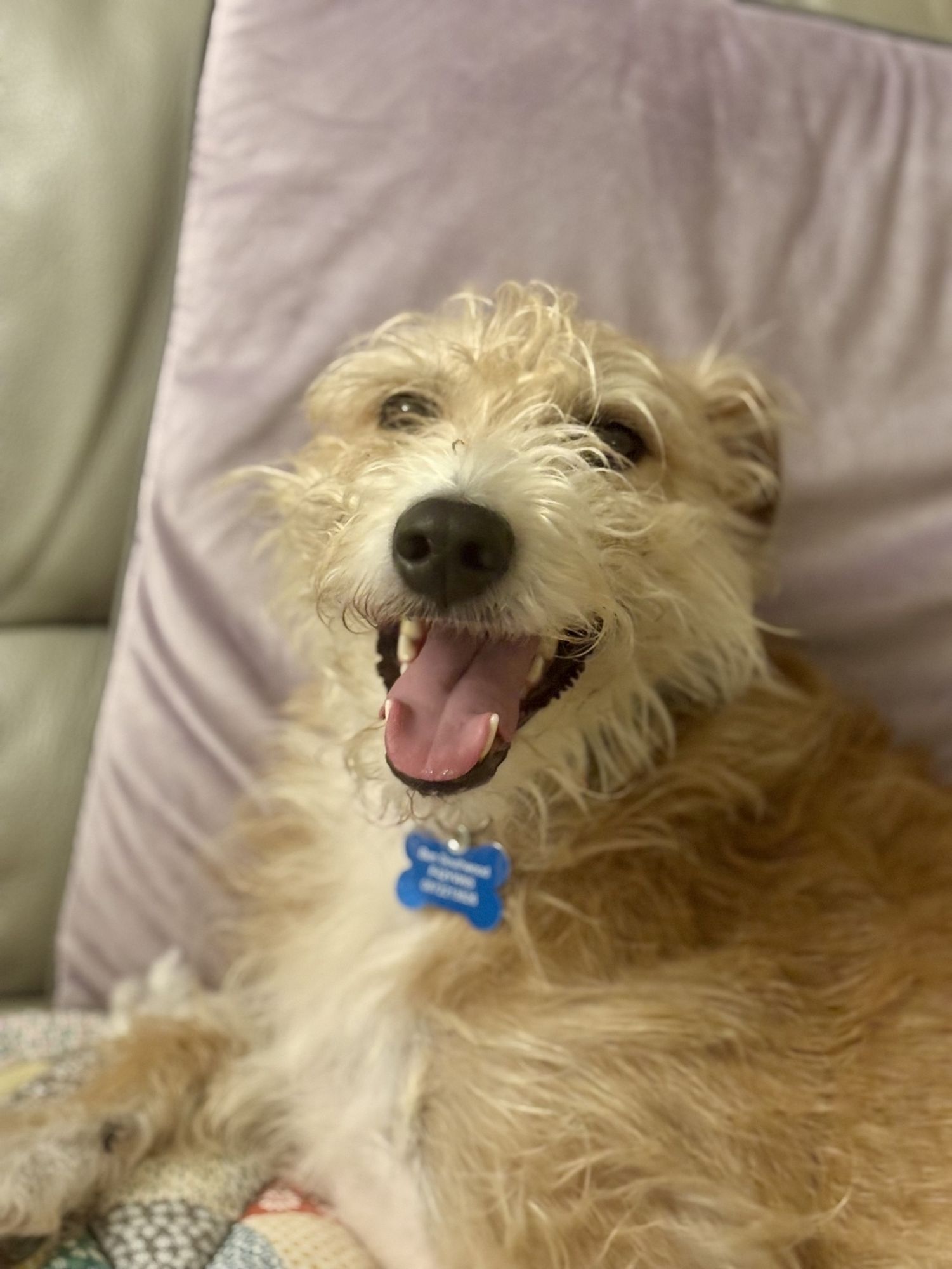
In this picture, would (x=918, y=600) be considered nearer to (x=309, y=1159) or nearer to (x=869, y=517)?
(x=869, y=517)

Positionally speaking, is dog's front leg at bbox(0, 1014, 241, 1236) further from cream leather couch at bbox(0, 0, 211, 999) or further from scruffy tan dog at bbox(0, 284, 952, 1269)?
cream leather couch at bbox(0, 0, 211, 999)

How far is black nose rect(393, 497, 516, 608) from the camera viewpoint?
1.27m

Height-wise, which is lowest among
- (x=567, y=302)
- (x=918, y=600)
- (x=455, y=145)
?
(x=918, y=600)

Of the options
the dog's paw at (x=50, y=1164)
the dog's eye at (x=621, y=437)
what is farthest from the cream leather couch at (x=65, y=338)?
the dog's eye at (x=621, y=437)

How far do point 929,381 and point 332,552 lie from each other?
1145 mm

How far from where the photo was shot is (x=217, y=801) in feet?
6.65

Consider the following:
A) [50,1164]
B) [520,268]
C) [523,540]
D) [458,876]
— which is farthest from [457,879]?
[520,268]

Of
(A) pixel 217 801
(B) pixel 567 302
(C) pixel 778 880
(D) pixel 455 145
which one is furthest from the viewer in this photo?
(A) pixel 217 801

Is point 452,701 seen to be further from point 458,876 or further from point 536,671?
point 458,876

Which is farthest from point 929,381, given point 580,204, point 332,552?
point 332,552

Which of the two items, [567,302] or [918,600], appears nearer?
[567,302]

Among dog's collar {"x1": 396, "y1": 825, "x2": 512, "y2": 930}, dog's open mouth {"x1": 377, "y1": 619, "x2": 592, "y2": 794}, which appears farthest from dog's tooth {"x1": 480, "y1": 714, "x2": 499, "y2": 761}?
dog's collar {"x1": 396, "y1": 825, "x2": 512, "y2": 930}

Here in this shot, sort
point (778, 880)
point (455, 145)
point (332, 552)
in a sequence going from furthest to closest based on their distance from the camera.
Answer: point (455, 145), point (778, 880), point (332, 552)

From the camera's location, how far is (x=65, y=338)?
2.01m
